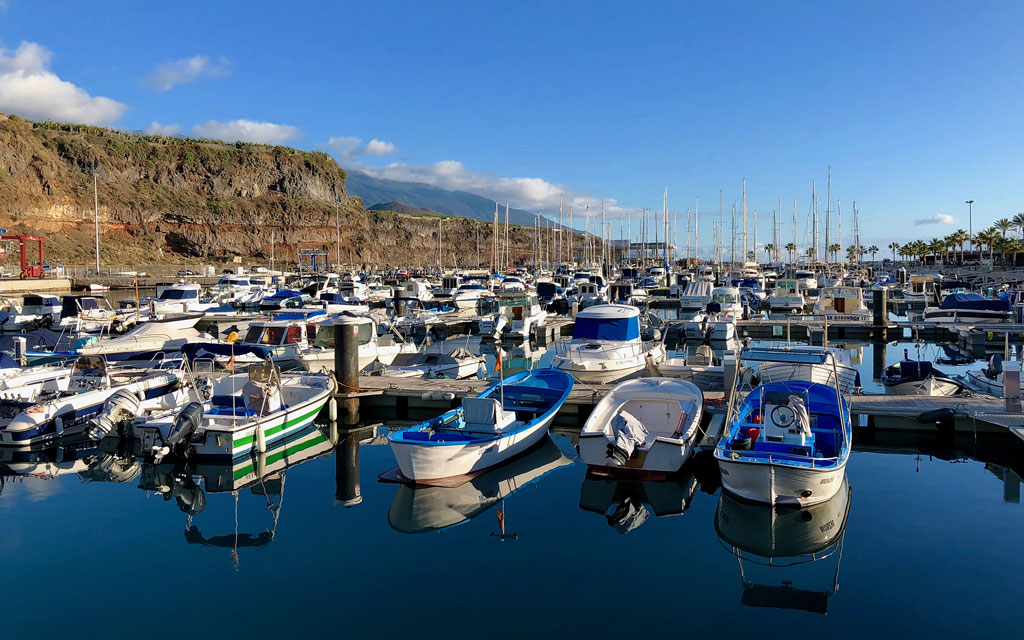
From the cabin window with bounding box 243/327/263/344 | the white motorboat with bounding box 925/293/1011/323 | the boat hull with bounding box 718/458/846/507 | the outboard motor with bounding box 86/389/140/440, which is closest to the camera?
the boat hull with bounding box 718/458/846/507

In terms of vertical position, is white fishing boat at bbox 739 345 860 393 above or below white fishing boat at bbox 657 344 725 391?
above

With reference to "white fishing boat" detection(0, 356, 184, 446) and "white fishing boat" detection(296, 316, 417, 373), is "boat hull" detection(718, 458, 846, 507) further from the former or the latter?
"white fishing boat" detection(296, 316, 417, 373)

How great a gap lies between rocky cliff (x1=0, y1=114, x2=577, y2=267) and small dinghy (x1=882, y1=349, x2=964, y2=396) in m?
75.5

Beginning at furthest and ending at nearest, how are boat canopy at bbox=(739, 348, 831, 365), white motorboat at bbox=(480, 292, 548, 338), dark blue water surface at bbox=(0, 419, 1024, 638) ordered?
white motorboat at bbox=(480, 292, 548, 338) < boat canopy at bbox=(739, 348, 831, 365) < dark blue water surface at bbox=(0, 419, 1024, 638)

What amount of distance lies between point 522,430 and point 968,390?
12684mm

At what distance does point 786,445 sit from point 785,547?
203 cm

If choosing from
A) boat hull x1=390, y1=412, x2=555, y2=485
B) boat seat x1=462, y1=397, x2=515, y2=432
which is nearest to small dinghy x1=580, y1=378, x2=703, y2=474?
boat hull x1=390, y1=412, x2=555, y2=485

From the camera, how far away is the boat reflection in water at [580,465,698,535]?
1238 cm

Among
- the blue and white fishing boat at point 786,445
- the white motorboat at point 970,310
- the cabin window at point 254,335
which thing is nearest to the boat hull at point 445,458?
the blue and white fishing boat at point 786,445

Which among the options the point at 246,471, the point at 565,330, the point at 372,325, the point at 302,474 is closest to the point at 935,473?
the point at 302,474

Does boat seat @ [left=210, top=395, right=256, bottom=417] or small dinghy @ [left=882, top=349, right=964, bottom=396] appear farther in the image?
small dinghy @ [left=882, top=349, right=964, bottom=396]

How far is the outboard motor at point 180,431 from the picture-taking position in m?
14.5

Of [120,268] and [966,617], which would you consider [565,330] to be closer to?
[966,617]

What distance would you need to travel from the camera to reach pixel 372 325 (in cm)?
2512
